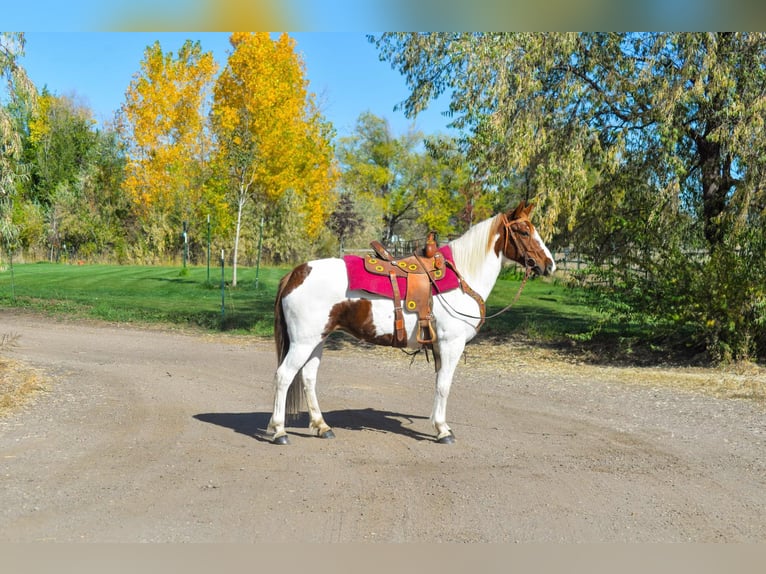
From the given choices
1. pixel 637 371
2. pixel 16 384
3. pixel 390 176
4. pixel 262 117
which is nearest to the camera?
pixel 16 384

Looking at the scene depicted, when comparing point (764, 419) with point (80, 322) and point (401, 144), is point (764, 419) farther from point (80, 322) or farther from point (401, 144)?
point (401, 144)

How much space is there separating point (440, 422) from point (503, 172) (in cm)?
653

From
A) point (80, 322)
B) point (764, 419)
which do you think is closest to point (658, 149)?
point (764, 419)

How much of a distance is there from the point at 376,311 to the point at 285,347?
3.00 feet

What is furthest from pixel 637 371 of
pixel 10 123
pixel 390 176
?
pixel 390 176

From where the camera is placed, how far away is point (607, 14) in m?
5.36

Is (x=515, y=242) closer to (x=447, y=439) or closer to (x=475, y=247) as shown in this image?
(x=475, y=247)

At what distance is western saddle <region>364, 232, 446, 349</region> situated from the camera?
6.56 meters

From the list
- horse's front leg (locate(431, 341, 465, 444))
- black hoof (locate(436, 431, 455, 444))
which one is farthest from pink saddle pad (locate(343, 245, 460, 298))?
black hoof (locate(436, 431, 455, 444))

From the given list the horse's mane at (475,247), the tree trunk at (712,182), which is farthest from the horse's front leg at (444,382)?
the tree trunk at (712,182)

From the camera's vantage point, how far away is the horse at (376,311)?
655cm

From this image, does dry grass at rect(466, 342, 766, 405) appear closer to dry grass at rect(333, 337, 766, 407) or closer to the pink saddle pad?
dry grass at rect(333, 337, 766, 407)

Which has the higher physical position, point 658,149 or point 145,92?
point 145,92

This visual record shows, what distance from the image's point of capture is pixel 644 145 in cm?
1266
